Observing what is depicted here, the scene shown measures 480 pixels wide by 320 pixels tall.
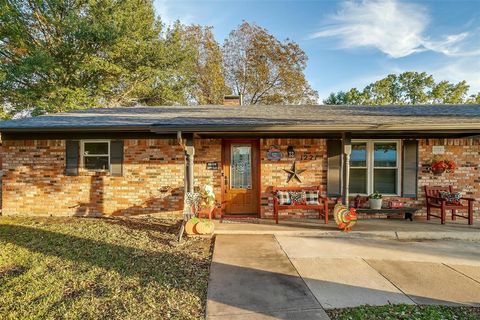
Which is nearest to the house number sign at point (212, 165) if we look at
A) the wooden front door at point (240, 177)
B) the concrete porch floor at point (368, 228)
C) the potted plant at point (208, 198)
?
the wooden front door at point (240, 177)

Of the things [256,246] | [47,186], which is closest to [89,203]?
[47,186]

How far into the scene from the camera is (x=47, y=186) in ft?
23.2

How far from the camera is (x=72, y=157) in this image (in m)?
7.02

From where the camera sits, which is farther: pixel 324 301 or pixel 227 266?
pixel 227 266

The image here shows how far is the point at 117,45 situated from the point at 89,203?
30.7ft

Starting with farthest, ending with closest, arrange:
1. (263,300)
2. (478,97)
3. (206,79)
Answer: (478,97) < (206,79) < (263,300)

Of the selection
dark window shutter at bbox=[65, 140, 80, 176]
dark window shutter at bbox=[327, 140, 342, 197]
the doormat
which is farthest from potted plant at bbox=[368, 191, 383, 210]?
dark window shutter at bbox=[65, 140, 80, 176]

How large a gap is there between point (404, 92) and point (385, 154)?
29.0 meters

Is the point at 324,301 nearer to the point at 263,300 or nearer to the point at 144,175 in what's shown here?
the point at 263,300

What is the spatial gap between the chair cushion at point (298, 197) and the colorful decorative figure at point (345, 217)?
0.88m

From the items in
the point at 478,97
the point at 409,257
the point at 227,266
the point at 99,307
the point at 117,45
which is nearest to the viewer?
the point at 99,307

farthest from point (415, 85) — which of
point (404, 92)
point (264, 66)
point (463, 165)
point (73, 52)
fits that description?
point (73, 52)

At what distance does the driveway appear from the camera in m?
2.97

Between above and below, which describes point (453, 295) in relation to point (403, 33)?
below
